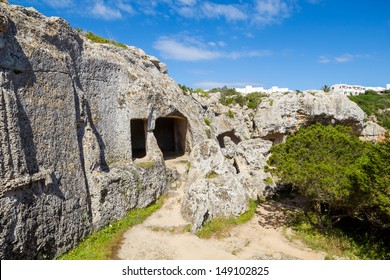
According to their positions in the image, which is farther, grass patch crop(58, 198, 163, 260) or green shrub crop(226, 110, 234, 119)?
green shrub crop(226, 110, 234, 119)

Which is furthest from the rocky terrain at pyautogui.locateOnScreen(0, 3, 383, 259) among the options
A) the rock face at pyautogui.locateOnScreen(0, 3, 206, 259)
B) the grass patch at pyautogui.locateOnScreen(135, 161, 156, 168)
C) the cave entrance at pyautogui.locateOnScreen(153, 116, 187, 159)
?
the cave entrance at pyautogui.locateOnScreen(153, 116, 187, 159)

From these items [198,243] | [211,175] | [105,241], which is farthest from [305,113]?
[105,241]

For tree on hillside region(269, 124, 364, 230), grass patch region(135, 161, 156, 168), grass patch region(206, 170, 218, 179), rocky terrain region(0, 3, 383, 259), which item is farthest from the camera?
grass patch region(206, 170, 218, 179)

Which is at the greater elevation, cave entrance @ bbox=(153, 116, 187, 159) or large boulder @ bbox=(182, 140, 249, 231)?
cave entrance @ bbox=(153, 116, 187, 159)

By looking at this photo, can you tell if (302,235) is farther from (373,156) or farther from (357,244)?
(373,156)

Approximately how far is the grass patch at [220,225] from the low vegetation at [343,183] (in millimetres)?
2971

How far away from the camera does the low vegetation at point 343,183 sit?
41.5 ft

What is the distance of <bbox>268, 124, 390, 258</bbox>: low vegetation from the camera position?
12.7m

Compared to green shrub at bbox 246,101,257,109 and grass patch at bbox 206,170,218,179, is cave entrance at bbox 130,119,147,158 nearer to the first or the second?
grass patch at bbox 206,170,218,179

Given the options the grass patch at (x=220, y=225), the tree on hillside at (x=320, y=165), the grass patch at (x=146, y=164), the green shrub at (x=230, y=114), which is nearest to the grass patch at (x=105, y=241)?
the grass patch at (x=146, y=164)

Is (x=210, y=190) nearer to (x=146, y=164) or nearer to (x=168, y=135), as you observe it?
(x=146, y=164)

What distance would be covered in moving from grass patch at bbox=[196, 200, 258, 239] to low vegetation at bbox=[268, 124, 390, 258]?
9.75 feet

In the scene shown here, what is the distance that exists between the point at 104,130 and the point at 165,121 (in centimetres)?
1144

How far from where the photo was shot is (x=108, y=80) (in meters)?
18.0
